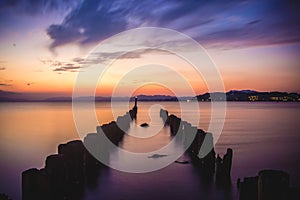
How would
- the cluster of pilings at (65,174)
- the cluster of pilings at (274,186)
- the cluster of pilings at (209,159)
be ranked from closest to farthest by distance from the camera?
1. the cluster of pilings at (274,186)
2. the cluster of pilings at (65,174)
3. the cluster of pilings at (209,159)

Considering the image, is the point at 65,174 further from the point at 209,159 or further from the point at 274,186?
the point at 209,159

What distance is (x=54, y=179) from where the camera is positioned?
8.95 metres

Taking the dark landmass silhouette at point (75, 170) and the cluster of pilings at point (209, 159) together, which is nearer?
the dark landmass silhouette at point (75, 170)

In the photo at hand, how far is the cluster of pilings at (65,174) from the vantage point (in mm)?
6797

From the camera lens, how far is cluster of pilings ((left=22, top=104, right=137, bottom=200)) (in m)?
6.80

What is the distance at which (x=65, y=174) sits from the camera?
9539 mm

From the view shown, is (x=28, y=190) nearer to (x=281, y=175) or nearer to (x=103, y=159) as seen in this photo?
(x=281, y=175)

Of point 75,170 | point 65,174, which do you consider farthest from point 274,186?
point 75,170

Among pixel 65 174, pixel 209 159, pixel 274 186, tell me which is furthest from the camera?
pixel 209 159

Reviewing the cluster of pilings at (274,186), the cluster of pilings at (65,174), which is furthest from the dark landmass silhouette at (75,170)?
the cluster of pilings at (274,186)

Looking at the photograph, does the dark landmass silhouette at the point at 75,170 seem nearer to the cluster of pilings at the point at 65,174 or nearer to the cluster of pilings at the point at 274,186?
the cluster of pilings at the point at 65,174

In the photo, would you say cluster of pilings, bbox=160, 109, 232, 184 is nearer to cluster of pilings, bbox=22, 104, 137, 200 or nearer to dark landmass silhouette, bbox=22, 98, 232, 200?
dark landmass silhouette, bbox=22, 98, 232, 200

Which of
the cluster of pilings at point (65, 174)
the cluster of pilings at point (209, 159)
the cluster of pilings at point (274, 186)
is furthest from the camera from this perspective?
the cluster of pilings at point (209, 159)

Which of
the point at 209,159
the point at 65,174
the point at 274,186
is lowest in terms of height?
the point at 209,159
